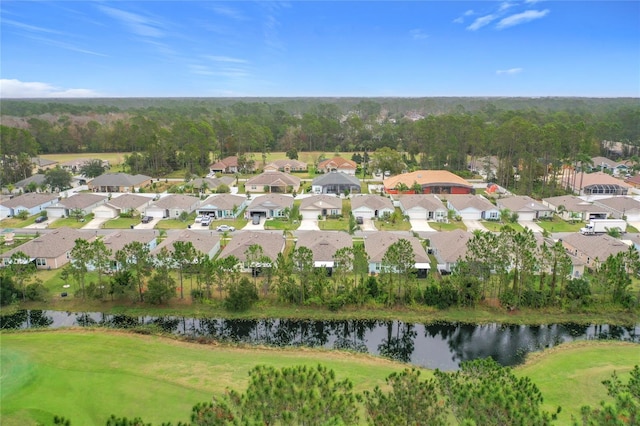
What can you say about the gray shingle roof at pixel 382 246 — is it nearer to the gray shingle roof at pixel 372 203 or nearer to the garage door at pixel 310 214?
the gray shingle roof at pixel 372 203

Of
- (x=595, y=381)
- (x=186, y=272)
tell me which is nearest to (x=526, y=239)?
(x=595, y=381)

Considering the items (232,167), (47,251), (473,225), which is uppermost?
(232,167)

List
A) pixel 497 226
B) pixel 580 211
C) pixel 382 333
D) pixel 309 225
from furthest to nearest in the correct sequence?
pixel 580 211, pixel 497 226, pixel 309 225, pixel 382 333

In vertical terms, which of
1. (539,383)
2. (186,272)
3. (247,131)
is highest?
(247,131)

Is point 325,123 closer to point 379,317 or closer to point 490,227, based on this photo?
point 490,227

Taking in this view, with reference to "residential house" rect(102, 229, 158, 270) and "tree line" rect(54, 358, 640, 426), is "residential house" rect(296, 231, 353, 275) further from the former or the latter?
"tree line" rect(54, 358, 640, 426)

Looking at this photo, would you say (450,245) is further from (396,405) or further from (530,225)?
(396,405)

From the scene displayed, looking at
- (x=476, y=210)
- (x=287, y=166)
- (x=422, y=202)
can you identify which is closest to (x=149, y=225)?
(x=422, y=202)
